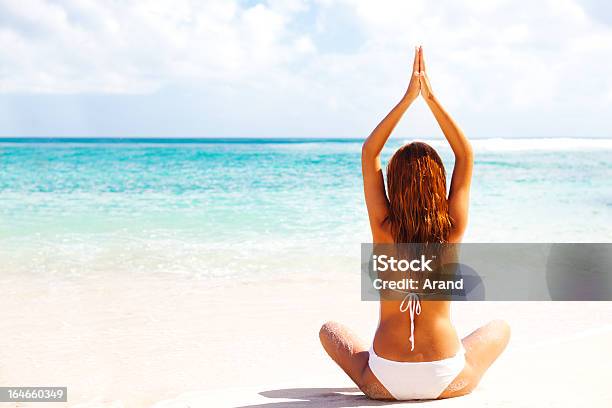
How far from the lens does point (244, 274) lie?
22.2 feet

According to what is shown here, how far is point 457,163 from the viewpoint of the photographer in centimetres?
282

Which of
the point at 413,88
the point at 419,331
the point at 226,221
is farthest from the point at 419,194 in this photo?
the point at 226,221

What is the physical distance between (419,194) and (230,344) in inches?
97.1

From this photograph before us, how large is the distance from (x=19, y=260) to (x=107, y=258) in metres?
0.95

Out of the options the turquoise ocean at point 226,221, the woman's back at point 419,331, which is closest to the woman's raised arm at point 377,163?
the woman's back at point 419,331

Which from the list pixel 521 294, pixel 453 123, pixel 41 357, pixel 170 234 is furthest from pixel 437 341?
pixel 170 234

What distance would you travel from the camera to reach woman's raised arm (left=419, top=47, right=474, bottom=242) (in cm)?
277

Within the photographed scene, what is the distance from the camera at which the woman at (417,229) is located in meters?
2.71

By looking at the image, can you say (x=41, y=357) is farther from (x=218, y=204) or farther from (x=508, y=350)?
(x=218, y=204)

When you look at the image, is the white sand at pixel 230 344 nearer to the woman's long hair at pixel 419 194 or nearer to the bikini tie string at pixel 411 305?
the bikini tie string at pixel 411 305

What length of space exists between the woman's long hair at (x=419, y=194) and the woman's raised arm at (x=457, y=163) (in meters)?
0.05

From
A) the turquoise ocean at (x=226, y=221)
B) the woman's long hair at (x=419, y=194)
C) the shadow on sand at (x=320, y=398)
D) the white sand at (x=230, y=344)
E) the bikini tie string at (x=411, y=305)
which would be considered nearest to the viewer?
the woman's long hair at (x=419, y=194)

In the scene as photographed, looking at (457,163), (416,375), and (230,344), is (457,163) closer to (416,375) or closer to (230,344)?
(416,375)

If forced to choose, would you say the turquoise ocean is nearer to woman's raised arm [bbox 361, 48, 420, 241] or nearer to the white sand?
the white sand
